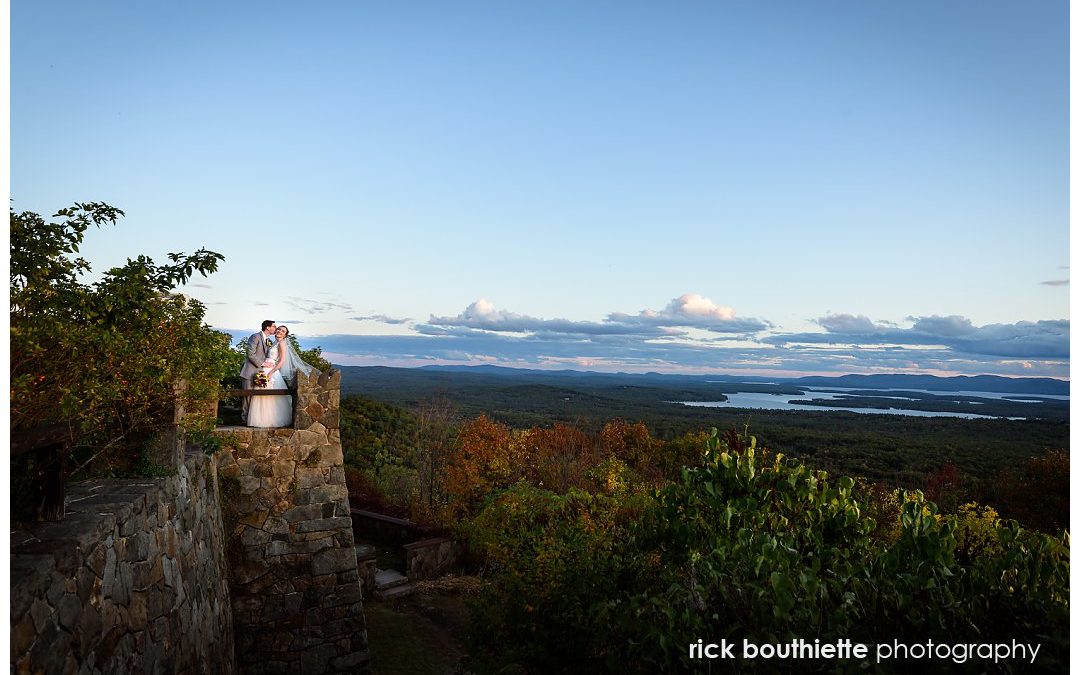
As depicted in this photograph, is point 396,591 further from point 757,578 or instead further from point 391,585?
point 757,578

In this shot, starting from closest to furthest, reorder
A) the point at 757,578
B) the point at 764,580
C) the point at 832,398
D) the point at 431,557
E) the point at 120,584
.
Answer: the point at 764,580, the point at 757,578, the point at 120,584, the point at 431,557, the point at 832,398

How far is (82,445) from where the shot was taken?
527cm

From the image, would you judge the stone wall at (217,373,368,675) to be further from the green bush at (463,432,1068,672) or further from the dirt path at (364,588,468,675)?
the green bush at (463,432,1068,672)

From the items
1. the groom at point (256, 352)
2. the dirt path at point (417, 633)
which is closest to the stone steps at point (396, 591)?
the dirt path at point (417, 633)

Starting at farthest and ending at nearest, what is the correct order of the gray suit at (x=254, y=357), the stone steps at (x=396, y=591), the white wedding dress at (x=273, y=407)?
the stone steps at (x=396, y=591), the gray suit at (x=254, y=357), the white wedding dress at (x=273, y=407)

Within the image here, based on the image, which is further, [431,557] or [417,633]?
[431,557]

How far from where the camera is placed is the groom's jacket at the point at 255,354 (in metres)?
8.99

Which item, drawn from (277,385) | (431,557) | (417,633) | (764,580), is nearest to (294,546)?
(277,385)


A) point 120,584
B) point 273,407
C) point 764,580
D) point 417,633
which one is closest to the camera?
point 764,580

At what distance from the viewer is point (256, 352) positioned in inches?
356

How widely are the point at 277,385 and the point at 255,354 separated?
1.67 ft

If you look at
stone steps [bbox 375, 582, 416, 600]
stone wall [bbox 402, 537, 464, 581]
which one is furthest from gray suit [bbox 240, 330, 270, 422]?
stone wall [bbox 402, 537, 464, 581]

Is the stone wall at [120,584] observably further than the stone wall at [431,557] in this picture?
No

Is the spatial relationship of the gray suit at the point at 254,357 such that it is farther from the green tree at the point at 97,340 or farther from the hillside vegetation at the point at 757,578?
the hillside vegetation at the point at 757,578
